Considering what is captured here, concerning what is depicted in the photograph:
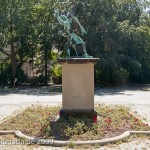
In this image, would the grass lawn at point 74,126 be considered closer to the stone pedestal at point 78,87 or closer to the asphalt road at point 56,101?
the stone pedestal at point 78,87

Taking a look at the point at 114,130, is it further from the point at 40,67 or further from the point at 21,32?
the point at 40,67

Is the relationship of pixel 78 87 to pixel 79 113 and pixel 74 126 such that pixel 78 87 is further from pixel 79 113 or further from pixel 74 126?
pixel 74 126

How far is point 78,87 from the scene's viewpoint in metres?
7.95

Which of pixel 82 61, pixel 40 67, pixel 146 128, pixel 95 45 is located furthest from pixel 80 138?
pixel 40 67

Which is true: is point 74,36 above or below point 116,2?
below

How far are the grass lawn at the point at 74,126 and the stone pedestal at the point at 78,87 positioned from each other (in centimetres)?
36

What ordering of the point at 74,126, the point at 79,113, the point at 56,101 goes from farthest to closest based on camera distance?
the point at 56,101 → the point at 79,113 → the point at 74,126

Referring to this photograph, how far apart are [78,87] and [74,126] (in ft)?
4.42

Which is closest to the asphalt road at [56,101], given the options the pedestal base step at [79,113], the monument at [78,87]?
the pedestal base step at [79,113]

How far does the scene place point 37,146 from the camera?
5.82 metres

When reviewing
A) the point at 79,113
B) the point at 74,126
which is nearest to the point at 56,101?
the point at 79,113

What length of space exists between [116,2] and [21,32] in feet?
25.1

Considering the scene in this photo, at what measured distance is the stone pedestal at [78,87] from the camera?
311 inches

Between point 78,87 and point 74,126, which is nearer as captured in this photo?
point 74,126
